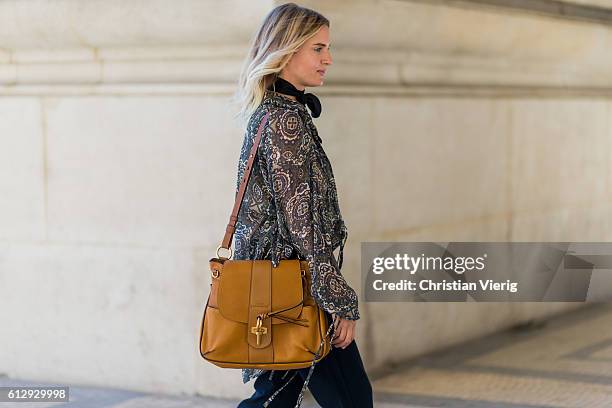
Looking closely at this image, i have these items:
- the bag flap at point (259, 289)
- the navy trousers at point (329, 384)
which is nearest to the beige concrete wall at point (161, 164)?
the navy trousers at point (329, 384)

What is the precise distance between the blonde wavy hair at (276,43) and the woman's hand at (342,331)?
0.72m

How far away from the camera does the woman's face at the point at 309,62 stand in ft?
12.0

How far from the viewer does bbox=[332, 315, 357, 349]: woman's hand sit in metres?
3.57

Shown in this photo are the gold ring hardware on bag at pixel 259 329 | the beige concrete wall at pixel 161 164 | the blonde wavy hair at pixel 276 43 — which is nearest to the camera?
the gold ring hardware on bag at pixel 259 329

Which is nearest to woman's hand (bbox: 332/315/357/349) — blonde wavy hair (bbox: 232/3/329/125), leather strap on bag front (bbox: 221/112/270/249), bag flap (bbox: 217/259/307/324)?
bag flap (bbox: 217/259/307/324)

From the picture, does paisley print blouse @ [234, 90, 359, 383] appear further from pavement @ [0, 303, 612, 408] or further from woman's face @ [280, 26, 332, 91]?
pavement @ [0, 303, 612, 408]

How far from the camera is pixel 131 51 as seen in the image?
5637mm

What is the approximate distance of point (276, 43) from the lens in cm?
364

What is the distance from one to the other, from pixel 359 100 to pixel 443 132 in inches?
37.5

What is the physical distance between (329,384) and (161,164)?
2.18m

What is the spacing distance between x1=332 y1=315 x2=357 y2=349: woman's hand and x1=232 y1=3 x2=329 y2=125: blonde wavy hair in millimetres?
716

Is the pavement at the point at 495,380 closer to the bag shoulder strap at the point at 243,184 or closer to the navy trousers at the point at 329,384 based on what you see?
the navy trousers at the point at 329,384

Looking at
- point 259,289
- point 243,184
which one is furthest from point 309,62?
point 259,289

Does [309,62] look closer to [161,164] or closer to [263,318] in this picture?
[263,318]
